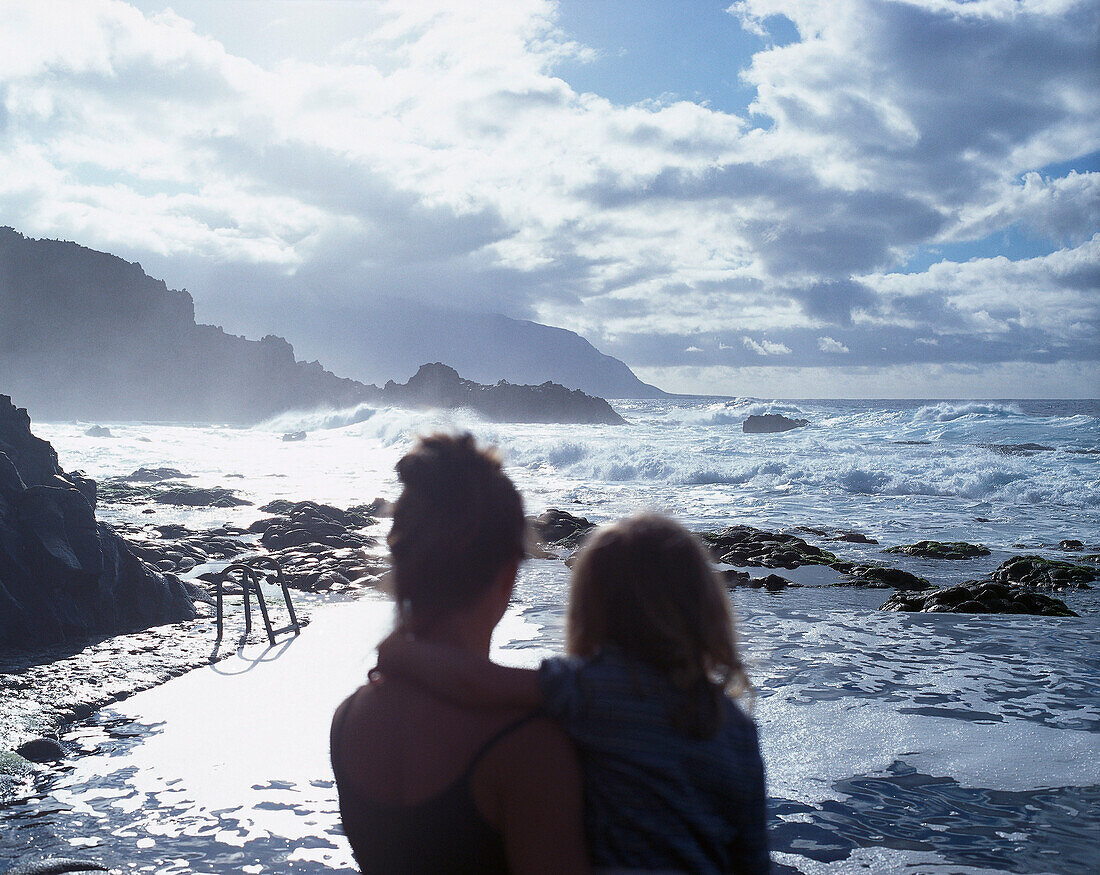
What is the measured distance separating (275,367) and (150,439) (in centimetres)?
7604

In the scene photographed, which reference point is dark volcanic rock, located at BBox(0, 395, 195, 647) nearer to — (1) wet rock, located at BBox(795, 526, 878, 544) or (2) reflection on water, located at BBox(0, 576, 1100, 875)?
(2) reflection on water, located at BBox(0, 576, 1100, 875)

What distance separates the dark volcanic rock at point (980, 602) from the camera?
10719 millimetres

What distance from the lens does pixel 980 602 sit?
35.7 feet

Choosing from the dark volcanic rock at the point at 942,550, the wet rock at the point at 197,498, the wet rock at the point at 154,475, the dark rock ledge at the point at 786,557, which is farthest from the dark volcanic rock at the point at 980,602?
the wet rock at the point at 154,475

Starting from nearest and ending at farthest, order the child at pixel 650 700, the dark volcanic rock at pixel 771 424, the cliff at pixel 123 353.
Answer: the child at pixel 650 700
the dark volcanic rock at pixel 771 424
the cliff at pixel 123 353

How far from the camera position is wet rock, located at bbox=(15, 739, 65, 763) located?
5.59 m

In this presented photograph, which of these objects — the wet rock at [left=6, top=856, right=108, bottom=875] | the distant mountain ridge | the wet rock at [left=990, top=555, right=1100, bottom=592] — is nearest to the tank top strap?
the wet rock at [left=6, top=856, right=108, bottom=875]

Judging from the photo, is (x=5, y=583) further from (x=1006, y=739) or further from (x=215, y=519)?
(x=215, y=519)

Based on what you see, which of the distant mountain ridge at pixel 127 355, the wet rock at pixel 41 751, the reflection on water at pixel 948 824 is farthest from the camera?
the distant mountain ridge at pixel 127 355

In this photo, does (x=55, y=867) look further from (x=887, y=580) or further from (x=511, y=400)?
(x=511, y=400)

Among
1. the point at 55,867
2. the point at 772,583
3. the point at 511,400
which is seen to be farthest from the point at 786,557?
the point at 511,400

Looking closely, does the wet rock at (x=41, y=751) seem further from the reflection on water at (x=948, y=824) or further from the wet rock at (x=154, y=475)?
the wet rock at (x=154, y=475)

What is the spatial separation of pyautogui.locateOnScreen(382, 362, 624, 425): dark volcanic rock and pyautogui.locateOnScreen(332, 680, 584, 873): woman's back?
8567 cm

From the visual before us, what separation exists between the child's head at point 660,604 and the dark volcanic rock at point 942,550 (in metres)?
16.2
